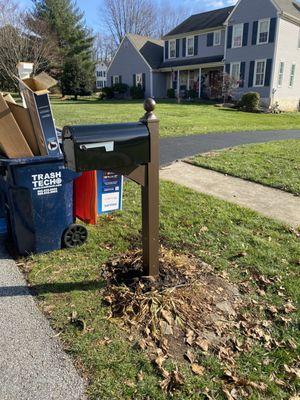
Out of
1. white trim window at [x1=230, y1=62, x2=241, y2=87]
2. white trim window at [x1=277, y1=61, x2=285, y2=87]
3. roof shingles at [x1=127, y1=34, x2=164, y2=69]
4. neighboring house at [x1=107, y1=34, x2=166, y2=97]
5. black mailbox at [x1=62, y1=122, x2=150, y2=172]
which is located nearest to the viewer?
black mailbox at [x1=62, y1=122, x2=150, y2=172]

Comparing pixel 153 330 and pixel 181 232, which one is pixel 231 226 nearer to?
pixel 181 232

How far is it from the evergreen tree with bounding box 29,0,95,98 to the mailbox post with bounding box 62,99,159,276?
35.1 meters

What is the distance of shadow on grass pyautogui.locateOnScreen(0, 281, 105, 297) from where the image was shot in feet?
10.1

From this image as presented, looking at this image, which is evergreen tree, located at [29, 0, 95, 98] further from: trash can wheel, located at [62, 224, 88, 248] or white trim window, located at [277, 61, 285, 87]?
trash can wheel, located at [62, 224, 88, 248]

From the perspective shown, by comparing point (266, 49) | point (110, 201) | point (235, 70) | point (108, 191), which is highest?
point (266, 49)

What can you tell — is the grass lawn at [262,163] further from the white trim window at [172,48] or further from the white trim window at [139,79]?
the white trim window at [139,79]

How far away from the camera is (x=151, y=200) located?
9.45 ft

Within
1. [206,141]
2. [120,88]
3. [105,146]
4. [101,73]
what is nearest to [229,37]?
[120,88]

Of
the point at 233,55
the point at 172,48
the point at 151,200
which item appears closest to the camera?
the point at 151,200

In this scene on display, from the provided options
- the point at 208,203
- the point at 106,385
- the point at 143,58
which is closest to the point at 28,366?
the point at 106,385

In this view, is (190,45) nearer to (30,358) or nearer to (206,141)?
(206,141)

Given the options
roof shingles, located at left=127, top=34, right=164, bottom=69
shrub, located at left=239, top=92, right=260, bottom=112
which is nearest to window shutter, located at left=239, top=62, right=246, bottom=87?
shrub, located at left=239, top=92, right=260, bottom=112

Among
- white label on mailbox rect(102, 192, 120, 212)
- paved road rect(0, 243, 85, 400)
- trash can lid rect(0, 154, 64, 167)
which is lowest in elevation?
paved road rect(0, 243, 85, 400)

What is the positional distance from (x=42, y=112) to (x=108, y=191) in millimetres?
1305
